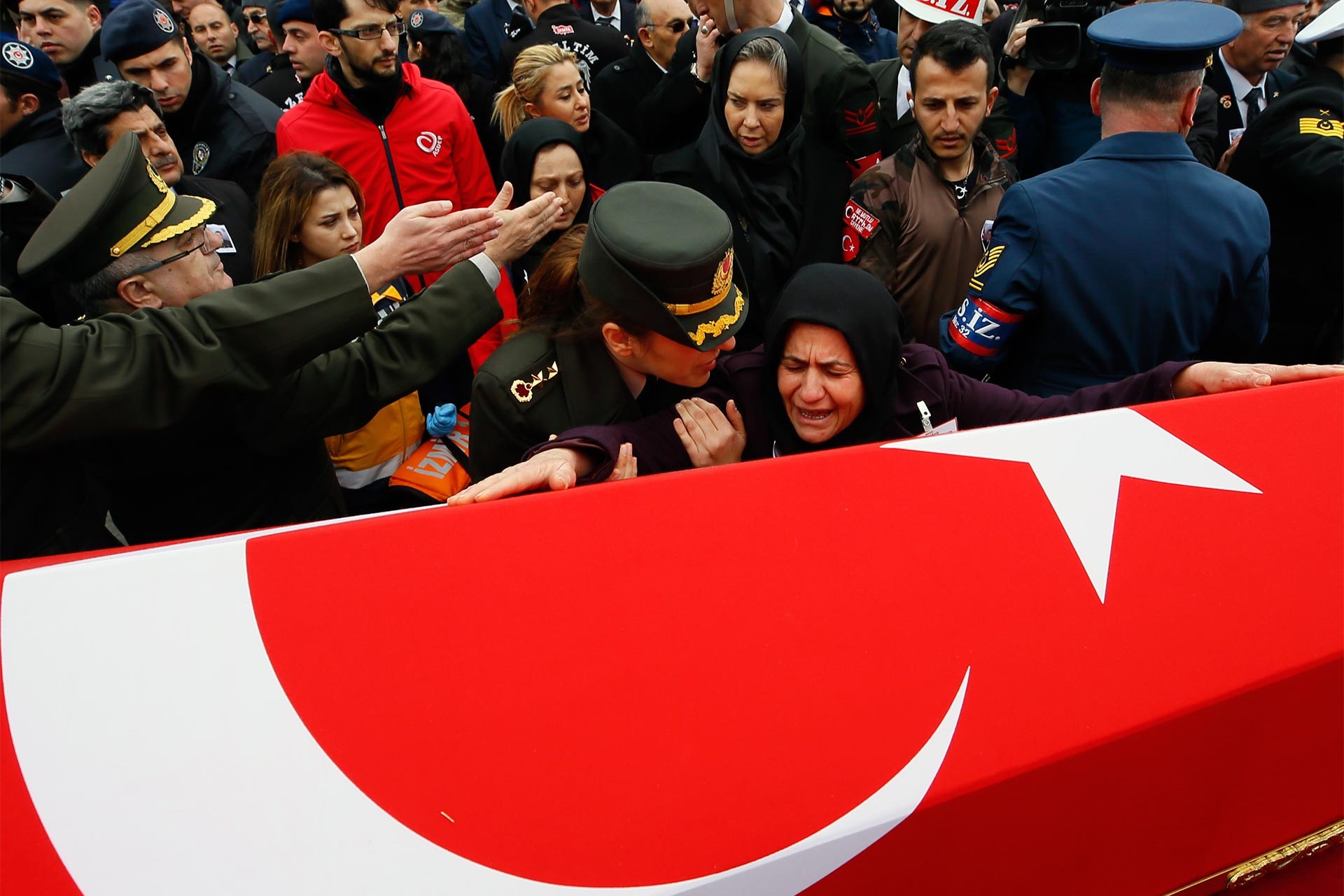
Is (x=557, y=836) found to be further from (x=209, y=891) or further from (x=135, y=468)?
(x=135, y=468)

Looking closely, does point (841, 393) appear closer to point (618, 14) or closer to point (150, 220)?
point (150, 220)

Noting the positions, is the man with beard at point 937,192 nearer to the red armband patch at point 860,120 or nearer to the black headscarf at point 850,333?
the red armband patch at point 860,120

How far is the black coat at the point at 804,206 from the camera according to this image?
314 centimetres

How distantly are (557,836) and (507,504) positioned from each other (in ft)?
1.46

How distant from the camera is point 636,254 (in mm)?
1783

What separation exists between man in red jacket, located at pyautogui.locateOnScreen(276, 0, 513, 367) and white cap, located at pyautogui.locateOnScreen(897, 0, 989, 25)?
1.78 metres

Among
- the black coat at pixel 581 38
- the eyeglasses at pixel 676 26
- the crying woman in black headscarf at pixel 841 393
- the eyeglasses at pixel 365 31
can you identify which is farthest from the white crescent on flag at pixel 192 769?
the black coat at pixel 581 38

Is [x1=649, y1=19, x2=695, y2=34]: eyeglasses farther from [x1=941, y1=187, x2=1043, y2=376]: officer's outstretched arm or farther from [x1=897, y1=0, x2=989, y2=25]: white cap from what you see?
[x1=941, y1=187, x2=1043, y2=376]: officer's outstretched arm

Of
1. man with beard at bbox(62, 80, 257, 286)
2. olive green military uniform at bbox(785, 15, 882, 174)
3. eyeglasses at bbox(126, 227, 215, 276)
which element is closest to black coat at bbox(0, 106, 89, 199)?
man with beard at bbox(62, 80, 257, 286)

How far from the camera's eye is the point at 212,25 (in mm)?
5645

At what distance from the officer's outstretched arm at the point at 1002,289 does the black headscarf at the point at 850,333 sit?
0.39 m

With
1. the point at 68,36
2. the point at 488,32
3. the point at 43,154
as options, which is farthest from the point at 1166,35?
the point at 68,36

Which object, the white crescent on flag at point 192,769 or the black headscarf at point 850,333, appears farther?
the black headscarf at point 850,333

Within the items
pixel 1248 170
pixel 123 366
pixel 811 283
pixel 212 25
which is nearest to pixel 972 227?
pixel 1248 170
